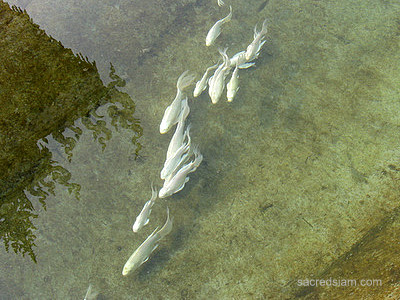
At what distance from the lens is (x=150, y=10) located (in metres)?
5.25

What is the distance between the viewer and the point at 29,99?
7.19 ft

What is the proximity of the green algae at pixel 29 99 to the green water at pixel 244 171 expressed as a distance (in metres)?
0.55

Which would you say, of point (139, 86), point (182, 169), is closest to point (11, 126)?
point (182, 169)

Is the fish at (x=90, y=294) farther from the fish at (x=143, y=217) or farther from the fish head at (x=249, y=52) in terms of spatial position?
the fish head at (x=249, y=52)

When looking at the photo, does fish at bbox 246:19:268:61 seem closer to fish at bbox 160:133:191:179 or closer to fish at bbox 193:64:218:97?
fish at bbox 193:64:218:97

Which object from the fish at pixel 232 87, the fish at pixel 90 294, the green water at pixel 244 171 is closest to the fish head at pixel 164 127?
the green water at pixel 244 171

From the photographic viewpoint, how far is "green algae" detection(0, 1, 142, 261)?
2.16m

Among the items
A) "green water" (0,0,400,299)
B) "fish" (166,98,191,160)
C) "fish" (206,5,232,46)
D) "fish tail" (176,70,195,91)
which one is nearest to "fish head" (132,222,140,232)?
"green water" (0,0,400,299)

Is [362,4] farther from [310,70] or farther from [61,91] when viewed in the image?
[61,91]

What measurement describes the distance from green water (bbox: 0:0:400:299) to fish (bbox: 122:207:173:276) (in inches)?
4.5

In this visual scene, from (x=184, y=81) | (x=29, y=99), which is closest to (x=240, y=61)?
(x=184, y=81)

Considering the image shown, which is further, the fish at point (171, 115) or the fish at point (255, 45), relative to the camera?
the fish at point (255, 45)

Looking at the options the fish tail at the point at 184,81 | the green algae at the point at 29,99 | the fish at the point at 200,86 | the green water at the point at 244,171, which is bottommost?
the green water at the point at 244,171

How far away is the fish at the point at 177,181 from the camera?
3500 millimetres
